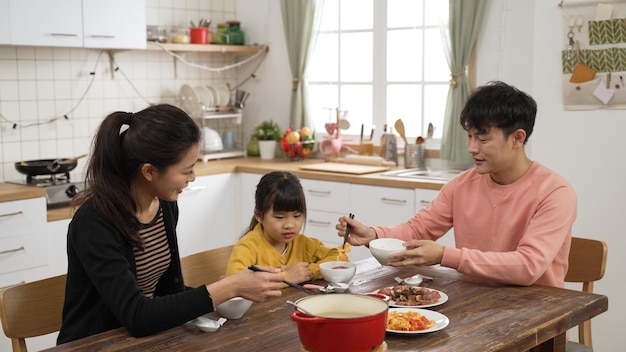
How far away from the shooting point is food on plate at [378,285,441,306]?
205 centimetres

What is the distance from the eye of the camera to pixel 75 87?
14.7ft

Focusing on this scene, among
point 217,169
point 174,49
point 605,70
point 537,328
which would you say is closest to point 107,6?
point 174,49

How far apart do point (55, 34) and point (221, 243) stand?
4.99 feet

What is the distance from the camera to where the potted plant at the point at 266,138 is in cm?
498

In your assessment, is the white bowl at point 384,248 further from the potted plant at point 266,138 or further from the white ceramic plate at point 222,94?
the white ceramic plate at point 222,94

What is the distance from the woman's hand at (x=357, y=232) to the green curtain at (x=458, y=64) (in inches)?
72.0

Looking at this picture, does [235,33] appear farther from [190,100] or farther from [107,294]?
[107,294]

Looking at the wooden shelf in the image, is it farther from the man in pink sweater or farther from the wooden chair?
the wooden chair

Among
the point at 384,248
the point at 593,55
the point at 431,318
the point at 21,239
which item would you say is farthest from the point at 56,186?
the point at 593,55

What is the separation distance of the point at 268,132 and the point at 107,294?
324 centimetres

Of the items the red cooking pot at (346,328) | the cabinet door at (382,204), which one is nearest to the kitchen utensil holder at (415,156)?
the cabinet door at (382,204)

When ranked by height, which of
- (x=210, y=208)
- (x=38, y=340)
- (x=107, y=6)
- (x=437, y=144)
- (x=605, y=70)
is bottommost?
(x=38, y=340)

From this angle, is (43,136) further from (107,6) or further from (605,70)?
(605,70)

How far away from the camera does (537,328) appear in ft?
6.14
